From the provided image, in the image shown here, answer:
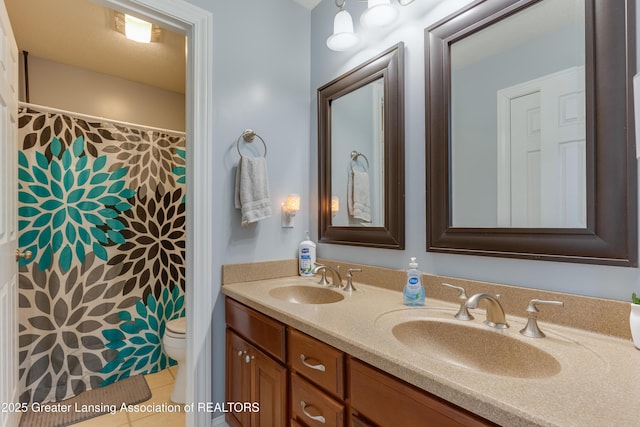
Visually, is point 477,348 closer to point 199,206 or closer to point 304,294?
point 304,294

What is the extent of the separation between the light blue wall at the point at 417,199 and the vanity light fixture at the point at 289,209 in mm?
137

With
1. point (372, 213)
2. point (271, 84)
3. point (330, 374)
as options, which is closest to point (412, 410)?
point (330, 374)

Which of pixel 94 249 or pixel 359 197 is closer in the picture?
pixel 359 197

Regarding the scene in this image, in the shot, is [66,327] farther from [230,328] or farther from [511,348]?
[511,348]

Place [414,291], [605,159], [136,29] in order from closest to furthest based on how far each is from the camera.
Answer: [605,159], [414,291], [136,29]

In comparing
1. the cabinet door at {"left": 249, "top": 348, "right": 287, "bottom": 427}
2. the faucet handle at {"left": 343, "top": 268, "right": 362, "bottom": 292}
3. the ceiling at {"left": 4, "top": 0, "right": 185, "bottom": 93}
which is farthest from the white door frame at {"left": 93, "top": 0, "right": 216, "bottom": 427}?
the ceiling at {"left": 4, "top": 0, "right": 185, "bottom": 93}

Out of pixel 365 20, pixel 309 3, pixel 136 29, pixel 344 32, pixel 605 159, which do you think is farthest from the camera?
pixel 136 29

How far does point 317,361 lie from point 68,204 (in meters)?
1.99

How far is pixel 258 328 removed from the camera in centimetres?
128

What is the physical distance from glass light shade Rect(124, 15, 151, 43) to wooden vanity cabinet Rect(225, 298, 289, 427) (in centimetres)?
176

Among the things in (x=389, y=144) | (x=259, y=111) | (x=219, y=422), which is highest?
(x=259, y=111)

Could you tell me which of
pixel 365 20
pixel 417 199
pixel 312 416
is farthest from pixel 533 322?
pixel 365 20

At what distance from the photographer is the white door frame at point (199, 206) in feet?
4.92

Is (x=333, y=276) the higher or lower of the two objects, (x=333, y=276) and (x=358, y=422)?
the higher
